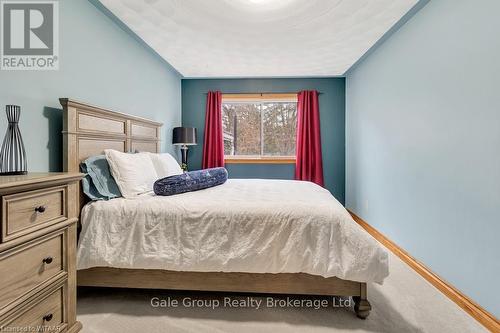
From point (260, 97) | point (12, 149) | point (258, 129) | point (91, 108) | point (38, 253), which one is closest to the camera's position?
point (38, 253)

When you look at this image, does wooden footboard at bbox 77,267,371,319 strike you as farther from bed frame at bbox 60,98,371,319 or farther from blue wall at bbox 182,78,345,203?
blue wall at bbox 182,78,345,203

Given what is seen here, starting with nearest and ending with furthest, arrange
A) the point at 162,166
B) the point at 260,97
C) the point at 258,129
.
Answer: the point at 162,166, the point at 260,97, the point at 258,129

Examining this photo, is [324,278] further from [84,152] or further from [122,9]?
[122,9]

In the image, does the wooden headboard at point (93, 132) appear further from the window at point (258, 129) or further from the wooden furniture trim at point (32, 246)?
the window at point (258, 129)

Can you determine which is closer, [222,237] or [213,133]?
[222,237]

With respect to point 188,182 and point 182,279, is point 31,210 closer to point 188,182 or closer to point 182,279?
point 182,279

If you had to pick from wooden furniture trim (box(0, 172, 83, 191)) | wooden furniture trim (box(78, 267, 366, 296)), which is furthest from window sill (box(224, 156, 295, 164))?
wooden furniture trim (box(0, 172, 83, 191))

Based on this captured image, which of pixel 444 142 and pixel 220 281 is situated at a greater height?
pixel 444 142

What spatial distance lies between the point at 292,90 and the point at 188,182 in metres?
3.03

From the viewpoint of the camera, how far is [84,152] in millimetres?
2049

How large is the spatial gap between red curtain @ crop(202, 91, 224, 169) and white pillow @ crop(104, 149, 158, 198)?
2.28 meters

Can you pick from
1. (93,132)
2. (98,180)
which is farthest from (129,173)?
(93,132)

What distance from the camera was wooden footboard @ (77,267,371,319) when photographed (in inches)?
65.9

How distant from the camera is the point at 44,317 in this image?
3.96ft
